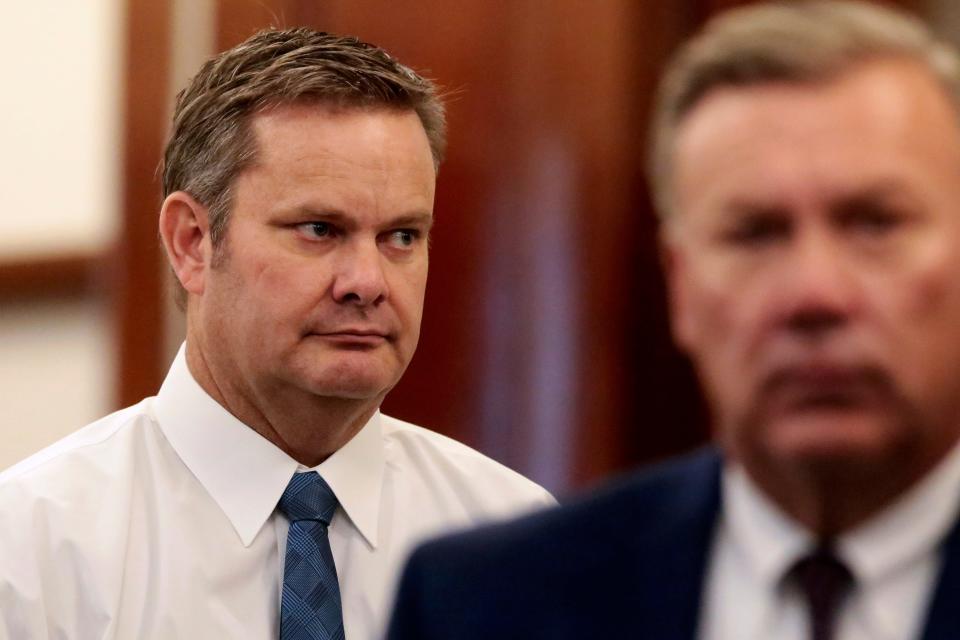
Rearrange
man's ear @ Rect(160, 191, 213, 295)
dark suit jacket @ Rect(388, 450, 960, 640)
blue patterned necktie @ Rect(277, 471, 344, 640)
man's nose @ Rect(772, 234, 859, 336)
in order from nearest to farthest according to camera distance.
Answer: man's nose @ Rect(772, 234, 859, 336) < dark suit jacket @ Rect(388, 450, 960, 640) < blue patterned necktie @ Rect(277, 471, 344, 640) < man's ear @ Rect(160, 191, 213, 295)

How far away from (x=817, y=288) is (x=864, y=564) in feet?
0.37

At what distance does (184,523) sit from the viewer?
1.28 metres

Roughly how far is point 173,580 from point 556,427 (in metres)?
0.51

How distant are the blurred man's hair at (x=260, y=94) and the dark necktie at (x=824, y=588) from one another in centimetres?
83

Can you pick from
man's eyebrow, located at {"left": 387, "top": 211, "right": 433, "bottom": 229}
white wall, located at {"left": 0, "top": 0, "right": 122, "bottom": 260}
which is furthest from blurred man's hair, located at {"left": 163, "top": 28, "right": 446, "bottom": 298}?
white wall, located at {"left": 0, "top": 0, "right": 122, "bottom": 260}

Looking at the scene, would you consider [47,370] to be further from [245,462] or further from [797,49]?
[797,49]

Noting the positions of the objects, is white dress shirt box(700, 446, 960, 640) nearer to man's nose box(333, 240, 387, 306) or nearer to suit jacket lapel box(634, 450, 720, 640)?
suit jacket lapel box(634, 450, 720, 640)

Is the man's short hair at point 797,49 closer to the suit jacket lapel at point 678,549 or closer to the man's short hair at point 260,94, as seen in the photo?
the suit jacket lapel at point 678,549

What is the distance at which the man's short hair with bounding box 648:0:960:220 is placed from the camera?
0.53 meters

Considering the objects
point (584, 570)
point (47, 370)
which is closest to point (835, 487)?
point (584, 570)

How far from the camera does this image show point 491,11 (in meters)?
1.67

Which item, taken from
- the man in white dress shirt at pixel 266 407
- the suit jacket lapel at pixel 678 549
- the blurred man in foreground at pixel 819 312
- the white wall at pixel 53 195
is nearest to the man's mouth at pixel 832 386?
the blurred man in foreground at pixel 819 312

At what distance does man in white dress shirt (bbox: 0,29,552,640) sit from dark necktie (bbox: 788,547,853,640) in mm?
687

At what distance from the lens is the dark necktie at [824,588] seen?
0.54 meters
